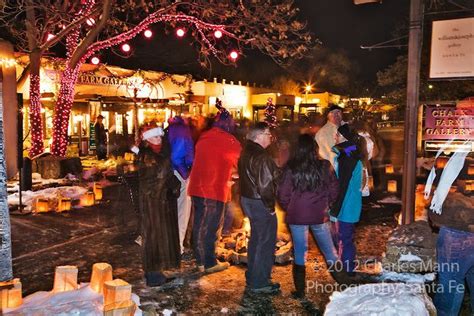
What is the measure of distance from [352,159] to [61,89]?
12162 millimetres

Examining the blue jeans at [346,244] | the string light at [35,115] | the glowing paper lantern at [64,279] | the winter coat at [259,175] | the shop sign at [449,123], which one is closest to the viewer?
the glowing paper lantern at [64,279]

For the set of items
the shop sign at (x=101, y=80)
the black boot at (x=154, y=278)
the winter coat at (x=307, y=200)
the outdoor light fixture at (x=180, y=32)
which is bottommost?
the black boot at (x=154, y=278)

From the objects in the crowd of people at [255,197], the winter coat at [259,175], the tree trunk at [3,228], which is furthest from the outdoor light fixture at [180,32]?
the tree trunk at [3,228]

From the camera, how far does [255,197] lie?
5098 mm

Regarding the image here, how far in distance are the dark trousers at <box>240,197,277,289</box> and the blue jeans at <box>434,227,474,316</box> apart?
178 cm

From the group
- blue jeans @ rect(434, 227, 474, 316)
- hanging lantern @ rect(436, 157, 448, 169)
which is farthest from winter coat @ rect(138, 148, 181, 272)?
hanging lantern @ rect(436, 157, 448, 169)

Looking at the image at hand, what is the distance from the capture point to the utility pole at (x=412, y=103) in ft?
22.3

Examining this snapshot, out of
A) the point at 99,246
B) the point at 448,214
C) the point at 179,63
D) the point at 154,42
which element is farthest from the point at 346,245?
the point at 154,42

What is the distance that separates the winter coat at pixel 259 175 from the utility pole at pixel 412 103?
2.83 metres

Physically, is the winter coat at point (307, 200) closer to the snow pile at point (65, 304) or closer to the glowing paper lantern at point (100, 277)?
the snow pile at point (65, 304)

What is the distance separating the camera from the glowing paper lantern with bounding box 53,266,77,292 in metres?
4.88

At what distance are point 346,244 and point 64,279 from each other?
125 inches

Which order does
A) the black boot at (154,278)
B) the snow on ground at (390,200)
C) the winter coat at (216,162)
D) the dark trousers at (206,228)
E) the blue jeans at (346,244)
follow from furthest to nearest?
the snow on ground at (390,200), the dark trousers at (206,228), the winter coat at (216,162), the blue jeans at (346,244), the black boot at (154,278)

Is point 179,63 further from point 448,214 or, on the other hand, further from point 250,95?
point 448,214
